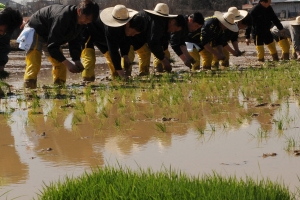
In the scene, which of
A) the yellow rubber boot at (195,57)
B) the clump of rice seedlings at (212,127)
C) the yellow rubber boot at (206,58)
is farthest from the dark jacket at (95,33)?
the clump of rice seedlings at (212,127)

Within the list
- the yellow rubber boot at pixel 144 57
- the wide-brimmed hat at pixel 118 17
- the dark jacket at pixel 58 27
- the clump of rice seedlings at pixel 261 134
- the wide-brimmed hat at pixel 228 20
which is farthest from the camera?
the wide-brimmed hat at pixel 228 20

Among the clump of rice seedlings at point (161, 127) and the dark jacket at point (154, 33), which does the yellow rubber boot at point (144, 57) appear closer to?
the dark jacket at point (154, 33)

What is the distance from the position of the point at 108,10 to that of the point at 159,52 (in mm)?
990

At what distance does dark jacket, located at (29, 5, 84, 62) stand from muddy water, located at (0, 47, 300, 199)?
1135 millimetres

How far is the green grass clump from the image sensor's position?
3.13m

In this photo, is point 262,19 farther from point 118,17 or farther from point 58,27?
point 58,27

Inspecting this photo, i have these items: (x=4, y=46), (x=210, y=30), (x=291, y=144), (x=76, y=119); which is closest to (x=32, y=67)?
(x=4, y=46)

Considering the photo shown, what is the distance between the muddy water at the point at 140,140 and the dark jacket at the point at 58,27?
1135 millimetres

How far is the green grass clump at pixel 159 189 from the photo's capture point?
10.3 feet

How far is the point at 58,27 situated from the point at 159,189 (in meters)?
5.52

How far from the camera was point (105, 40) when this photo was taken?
10.5 meters

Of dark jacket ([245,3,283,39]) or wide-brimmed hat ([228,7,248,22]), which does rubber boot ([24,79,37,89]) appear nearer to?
wide-brimmed hat ([228,7,248,22])

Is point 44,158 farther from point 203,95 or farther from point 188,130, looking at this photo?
point 203,95

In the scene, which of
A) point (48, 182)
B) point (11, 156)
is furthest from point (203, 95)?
point (48, 182)
